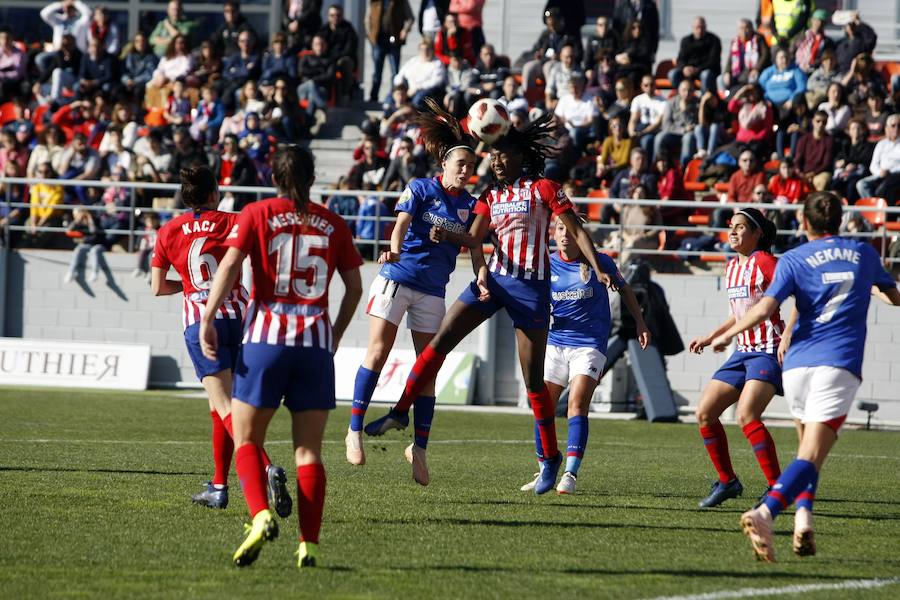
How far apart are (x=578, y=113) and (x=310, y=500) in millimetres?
16523

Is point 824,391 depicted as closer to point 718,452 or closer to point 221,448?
point 718,452

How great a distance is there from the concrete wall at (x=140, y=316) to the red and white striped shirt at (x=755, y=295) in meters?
10.3

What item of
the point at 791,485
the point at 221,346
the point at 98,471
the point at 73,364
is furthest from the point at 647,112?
the point at 791,485

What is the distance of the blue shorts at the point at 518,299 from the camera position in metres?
9.55

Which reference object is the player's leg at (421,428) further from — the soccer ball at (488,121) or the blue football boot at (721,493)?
the blue football boot at (721,493)

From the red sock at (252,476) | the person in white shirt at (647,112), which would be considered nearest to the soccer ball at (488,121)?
the red sock at (252,476)

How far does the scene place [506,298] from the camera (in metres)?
9.59

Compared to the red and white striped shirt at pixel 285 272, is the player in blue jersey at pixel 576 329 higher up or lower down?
lower down

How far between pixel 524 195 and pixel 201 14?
20.7 m

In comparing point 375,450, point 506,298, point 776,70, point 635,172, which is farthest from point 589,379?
point 776,70

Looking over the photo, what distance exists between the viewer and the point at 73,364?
66.7 feet

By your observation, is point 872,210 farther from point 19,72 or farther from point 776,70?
point 19,72

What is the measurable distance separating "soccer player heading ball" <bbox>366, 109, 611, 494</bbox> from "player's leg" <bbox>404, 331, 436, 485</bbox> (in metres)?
0.07

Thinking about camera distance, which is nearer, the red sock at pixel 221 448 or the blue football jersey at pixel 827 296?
the blue football jersey at pixel 827 296
